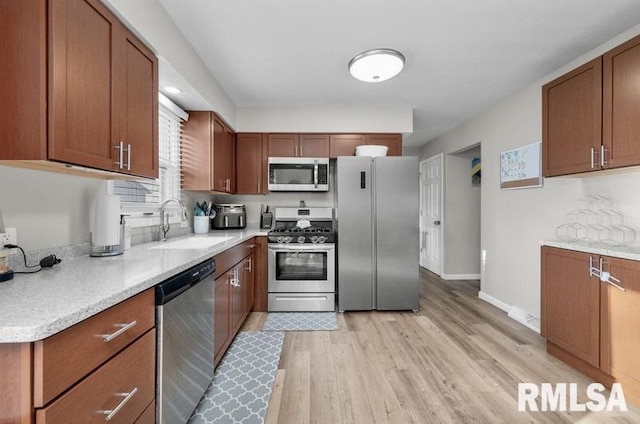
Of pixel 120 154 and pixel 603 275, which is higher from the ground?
pixel 120 154

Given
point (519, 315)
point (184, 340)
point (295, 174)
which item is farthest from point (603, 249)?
point (295, 174)

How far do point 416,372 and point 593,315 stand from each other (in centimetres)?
124

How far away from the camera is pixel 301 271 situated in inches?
129

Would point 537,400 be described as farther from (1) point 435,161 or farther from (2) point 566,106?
(1) point 435,161

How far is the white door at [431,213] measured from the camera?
16.3 feet

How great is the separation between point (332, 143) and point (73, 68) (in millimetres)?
2765

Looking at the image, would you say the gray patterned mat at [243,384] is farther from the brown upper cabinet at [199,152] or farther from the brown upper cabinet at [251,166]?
the brown upper cabinet at [251,166]

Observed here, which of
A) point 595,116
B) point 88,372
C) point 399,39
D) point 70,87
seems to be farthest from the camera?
point 399,39

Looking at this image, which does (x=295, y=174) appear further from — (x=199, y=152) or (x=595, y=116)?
(x=595, y=116)

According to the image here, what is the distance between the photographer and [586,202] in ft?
7.94

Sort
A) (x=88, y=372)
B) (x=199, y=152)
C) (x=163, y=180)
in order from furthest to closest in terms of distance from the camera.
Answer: (x=199, y=152), (x=163, y=180), (x=88, y=372)

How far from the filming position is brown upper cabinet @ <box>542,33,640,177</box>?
5.98ft

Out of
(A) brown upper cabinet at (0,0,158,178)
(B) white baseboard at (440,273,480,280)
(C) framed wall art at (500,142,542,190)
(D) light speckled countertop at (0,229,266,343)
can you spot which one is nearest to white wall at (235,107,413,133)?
(C) framed wall art at (500,142,542,190)

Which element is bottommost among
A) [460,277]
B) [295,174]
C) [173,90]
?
[460,277]
